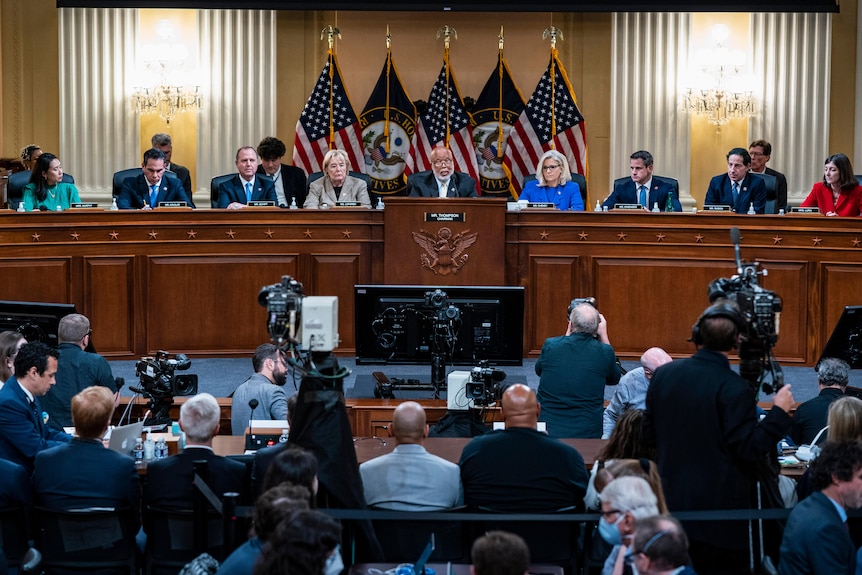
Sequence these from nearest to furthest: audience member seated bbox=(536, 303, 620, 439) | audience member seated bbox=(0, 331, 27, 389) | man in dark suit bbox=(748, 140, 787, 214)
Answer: audience member seated bbox=(0, 331, 27, 389)
audience member seated bbox=(536, 303, 620, 439)
man in dark suit bbox=(748, 140, 787, 214)

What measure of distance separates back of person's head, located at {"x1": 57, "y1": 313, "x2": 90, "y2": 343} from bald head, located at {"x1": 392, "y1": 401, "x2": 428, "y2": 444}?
9.75ft

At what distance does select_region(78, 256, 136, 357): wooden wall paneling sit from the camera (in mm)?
11352

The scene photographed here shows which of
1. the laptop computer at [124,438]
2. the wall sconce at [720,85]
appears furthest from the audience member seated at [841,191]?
the laptop computer at [124,438]

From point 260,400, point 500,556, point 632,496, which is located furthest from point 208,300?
point 500,556

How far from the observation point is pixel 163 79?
1478 centimetres

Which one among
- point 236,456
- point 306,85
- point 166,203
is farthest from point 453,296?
point 306,85

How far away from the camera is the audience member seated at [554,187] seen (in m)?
12.3

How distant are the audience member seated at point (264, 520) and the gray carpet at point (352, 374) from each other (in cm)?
500

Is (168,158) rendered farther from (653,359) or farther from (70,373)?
(653,359)

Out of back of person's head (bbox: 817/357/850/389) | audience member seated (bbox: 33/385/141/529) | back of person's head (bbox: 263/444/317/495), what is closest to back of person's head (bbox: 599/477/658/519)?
back of person's head (bbox: 263/444/317/495)

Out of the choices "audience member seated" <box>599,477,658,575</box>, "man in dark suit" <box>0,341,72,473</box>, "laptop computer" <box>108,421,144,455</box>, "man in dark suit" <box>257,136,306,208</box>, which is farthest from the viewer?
"man in dark suit" <box>257,136,306,208</box>

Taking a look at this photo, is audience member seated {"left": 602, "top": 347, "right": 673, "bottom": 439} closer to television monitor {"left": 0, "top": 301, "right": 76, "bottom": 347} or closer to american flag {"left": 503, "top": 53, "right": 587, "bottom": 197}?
television monitor {"left": 0, "top": 301, "right": 76, "bottom": 347}

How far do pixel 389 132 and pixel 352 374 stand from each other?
4.68 meters

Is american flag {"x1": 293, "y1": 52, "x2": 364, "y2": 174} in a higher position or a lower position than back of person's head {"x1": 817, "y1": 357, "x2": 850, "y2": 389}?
higher
